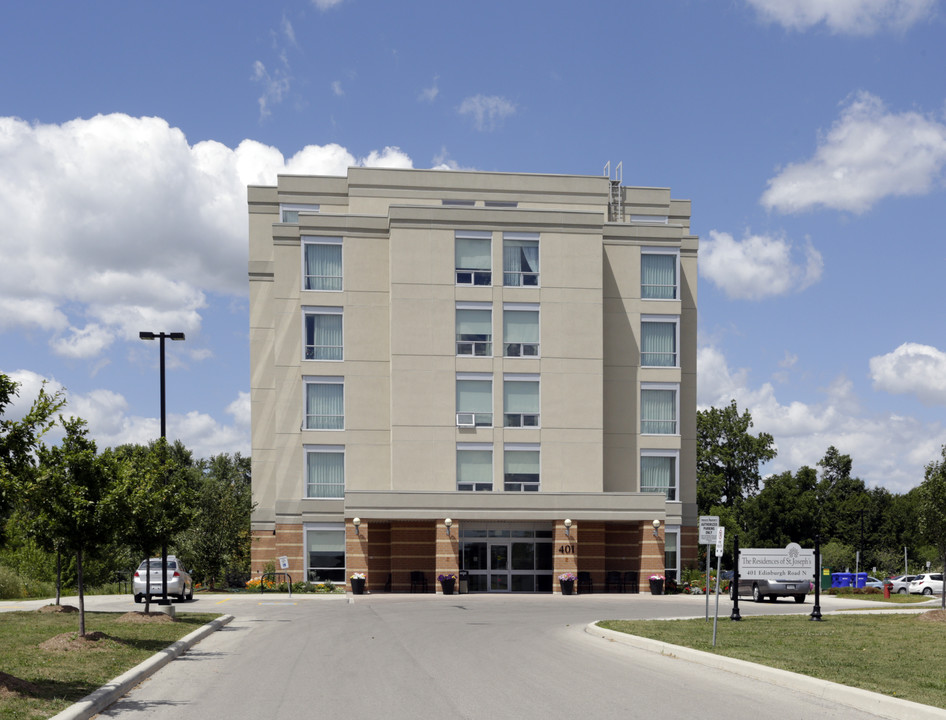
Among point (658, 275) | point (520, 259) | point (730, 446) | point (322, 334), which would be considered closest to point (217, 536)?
point (322, 334)

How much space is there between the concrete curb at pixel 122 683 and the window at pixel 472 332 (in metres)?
26.8

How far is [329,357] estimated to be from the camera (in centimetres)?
4872

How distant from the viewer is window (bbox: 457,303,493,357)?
47.8 meters

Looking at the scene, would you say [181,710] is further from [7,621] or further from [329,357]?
[329,357]

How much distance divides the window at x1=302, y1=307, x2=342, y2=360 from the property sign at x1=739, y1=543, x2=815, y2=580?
88.0ft

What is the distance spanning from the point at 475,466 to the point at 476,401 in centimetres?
295

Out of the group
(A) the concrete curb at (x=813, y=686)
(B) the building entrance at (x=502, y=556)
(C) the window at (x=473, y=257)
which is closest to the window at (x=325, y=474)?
(B) the building entrance at (x=502, y=556)

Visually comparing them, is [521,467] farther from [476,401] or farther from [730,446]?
[730,446]


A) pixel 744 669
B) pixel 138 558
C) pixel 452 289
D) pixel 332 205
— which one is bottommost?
pixel 138 558

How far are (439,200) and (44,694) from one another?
4161 cm

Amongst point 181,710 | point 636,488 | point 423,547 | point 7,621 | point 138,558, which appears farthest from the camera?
point 138,558

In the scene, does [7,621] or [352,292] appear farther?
[352,292]

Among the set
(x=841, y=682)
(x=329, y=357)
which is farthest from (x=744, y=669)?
(x=329, y=357)

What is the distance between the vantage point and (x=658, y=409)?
166ft
